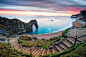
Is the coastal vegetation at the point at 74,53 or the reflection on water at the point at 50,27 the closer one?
the coastal vegetation at the point at 74,53

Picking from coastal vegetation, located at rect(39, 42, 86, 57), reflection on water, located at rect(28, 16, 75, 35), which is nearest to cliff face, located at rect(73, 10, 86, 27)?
reflection on water, located at rect(28, 16, 75, 35)

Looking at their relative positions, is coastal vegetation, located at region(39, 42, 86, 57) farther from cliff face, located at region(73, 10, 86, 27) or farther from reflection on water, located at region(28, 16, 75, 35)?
cliff face, located at region(73, 10, 86, 27)

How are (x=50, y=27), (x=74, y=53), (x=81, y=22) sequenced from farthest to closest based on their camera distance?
(x=50, y=27) < (x=81, y=22) < (x=74, y=53)

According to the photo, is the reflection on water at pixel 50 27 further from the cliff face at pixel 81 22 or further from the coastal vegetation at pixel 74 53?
the coastal vegetation at pixel 74 53

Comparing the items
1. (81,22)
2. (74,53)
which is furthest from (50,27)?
(74,53)

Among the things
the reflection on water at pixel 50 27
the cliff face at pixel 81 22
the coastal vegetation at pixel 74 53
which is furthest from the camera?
the reflection on water at pixel 50 27

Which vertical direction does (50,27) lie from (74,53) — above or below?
below

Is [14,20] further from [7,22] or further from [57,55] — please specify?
[57,55]

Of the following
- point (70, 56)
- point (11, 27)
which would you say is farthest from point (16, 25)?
point (70, 56)

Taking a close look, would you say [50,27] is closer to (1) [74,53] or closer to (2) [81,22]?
(2) [81,22]

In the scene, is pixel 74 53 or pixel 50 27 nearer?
pixel 74 53

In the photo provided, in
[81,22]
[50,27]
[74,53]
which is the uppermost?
[81,22]

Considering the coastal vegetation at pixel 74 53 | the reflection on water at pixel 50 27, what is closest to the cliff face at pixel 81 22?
the reflection on water at pixel 50 27
